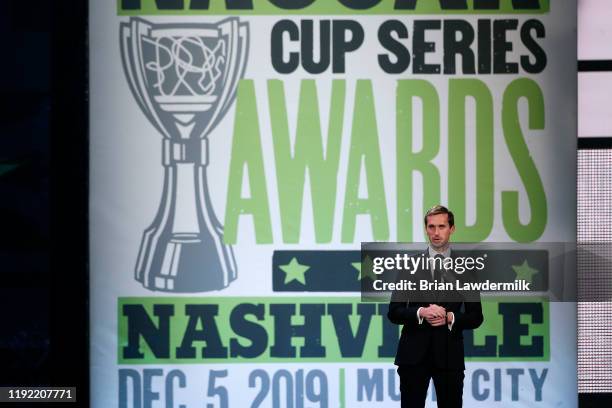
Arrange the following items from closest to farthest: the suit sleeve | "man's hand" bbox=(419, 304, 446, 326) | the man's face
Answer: "man's hand" bbox=(419, 304, 446, 326)
the suit sleeve
the man's face

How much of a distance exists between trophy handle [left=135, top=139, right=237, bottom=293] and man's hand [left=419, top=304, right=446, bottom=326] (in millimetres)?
1183

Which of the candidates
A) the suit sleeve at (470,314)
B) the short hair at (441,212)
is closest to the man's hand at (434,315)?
the suit sleeve at (470,314)

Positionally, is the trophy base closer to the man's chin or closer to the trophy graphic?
the trophy graphic

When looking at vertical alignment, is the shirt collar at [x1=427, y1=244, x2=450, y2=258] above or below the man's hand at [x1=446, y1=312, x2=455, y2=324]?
above

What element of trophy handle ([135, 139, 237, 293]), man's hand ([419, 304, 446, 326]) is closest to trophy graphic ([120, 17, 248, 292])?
trophy handle ([135, 139, 237, 293])

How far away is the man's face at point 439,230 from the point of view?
6.86 metres

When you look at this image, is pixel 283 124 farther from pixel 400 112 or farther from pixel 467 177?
pixel 467 177

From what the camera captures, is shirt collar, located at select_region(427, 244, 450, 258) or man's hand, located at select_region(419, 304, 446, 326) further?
shirt collar, located at select_region(427, 244, 450, 258)

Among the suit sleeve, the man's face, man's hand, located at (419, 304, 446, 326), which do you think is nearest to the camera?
man's hand, located at (419, 304, 446, 326)

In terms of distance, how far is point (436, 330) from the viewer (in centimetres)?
663

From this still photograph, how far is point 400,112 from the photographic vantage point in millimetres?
6867

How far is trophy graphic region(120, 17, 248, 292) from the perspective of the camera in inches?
271
